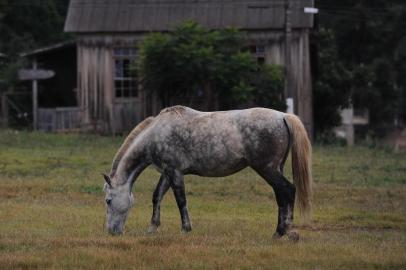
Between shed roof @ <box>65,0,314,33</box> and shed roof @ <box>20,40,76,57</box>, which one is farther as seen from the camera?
shed roof @ <box>20,40,76,57</box>

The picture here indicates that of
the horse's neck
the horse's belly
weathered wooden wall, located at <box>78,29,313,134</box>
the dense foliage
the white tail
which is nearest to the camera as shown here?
the white tail

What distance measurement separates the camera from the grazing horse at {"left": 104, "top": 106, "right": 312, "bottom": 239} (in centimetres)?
1306

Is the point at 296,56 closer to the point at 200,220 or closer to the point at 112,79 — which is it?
the point at 112,79

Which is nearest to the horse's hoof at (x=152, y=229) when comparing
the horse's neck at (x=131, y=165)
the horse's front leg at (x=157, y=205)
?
the horse's front leg at (x=157, y=205)

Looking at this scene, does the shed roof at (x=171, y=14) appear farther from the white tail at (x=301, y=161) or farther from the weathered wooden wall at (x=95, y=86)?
the white tail at (x=301, y=161)

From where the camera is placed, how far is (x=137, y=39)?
119 ft

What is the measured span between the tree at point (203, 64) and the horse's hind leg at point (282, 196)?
1974 centimetres

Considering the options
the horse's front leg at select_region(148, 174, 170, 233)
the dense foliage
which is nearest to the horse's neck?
the horse's front leg at select_region(148, 174, 170, 233)

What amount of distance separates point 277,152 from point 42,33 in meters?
37.7

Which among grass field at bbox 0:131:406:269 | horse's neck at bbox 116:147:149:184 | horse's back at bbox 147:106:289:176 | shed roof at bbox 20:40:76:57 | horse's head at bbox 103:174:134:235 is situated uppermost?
shed roof at bbox 20:40:76:57

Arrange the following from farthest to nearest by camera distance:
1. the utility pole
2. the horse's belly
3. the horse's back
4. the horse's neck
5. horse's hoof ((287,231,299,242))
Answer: the utility pole < the horse's neck < the horse's belly < the horse's back < horse's hoof ((287,231,299,242))

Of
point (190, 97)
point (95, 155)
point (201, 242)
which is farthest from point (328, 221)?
point (190, 97)

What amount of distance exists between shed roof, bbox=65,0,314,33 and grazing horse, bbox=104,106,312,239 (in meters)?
22.1

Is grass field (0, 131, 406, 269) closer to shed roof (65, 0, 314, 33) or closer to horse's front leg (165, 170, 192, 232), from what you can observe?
horse's front leg (165, 170, 192, 232)
